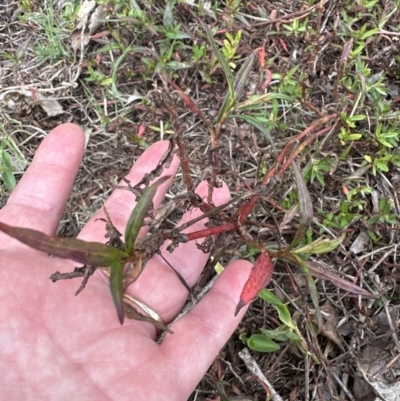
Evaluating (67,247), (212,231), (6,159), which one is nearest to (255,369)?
(212,231)

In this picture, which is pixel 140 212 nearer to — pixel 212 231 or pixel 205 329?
pixel 212 231

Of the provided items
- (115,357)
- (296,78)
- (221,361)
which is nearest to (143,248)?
(115,357)

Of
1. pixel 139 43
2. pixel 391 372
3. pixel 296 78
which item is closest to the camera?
pixel 391 372

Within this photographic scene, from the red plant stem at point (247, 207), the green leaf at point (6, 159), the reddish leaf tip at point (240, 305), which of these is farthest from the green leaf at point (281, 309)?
the green leaf at point (6, 159)

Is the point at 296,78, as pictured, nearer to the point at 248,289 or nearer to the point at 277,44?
the point at 277,44

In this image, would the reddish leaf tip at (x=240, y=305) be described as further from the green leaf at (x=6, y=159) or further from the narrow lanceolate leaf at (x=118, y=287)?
the green leaf at (x=6, y=159)
